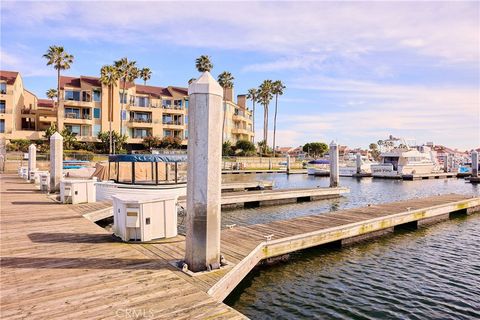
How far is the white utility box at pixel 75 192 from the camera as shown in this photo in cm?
1438

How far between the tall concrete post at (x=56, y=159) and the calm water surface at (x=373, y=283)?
12540 millimetres

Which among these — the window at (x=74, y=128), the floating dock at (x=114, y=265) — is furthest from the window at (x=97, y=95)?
the floating dock at (x=114, y=265)

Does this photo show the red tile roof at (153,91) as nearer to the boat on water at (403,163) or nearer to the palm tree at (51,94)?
the palm tree at (51,94)

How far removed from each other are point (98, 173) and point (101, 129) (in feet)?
135

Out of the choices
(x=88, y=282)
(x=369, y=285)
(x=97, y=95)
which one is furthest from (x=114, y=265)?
(x=97, y=95)

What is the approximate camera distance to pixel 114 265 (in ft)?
22.5

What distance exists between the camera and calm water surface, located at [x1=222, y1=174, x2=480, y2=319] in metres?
7.36

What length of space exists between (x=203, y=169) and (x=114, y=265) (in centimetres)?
277

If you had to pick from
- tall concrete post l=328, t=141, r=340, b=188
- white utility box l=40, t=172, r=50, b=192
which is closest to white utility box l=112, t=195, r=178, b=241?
white utility box l=40, t=172, r=50, b=192

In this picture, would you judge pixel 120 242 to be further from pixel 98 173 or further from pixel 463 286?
pixel 98 173

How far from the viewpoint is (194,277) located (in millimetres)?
6316

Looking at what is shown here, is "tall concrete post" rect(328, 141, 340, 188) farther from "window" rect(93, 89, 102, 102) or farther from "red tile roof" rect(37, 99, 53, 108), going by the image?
"red tile roof" rect(37, 99, 53, 108)

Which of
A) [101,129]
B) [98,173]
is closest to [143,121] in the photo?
[101,129]

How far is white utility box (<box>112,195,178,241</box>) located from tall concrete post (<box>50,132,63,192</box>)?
9.91m
